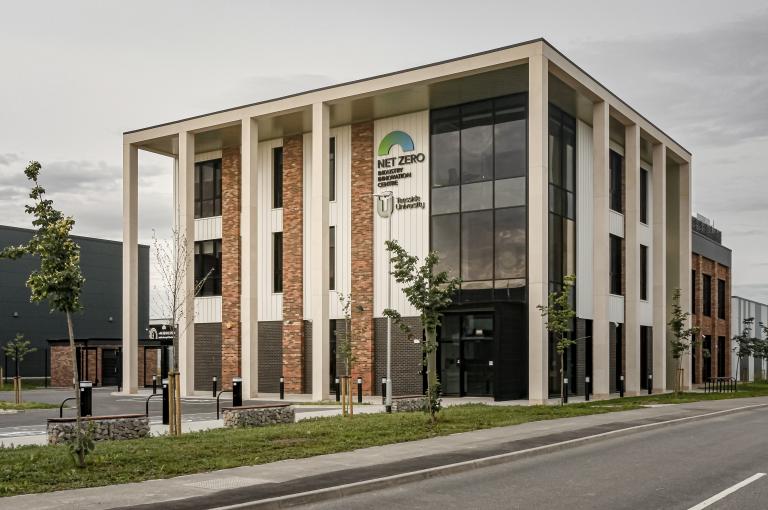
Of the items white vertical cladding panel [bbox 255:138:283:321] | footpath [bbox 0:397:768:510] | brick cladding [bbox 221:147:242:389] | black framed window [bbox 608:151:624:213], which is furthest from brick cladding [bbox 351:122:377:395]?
footpath [bbox 0:397:768:510]

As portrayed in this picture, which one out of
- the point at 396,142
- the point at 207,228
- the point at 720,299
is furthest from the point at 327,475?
the point at 720,299

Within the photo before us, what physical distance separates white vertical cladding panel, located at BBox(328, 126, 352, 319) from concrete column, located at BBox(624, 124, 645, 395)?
1304 cm

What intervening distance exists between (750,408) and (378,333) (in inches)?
588

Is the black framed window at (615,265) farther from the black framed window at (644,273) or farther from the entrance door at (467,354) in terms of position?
the entrance door at (467,354)

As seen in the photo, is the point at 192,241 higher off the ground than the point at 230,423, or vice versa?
the point at 192,241

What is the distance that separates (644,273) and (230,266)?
21267 millimetres

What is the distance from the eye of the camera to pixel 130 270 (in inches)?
1647

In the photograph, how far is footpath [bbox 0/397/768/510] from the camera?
10.5 m

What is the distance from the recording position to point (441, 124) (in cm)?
3625

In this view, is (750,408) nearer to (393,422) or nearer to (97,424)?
(393,422)

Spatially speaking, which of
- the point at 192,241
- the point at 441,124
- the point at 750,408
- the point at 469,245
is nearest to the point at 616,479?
the point at 750,408

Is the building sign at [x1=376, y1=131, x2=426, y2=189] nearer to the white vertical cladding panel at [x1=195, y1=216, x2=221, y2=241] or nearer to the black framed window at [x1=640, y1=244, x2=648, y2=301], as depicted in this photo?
the white vertical cladding panel at [x1=195, y1=216, x2=221, y2=241]

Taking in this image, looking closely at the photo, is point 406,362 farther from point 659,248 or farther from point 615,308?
point 659,248

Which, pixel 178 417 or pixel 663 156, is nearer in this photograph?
pixel 178 417
